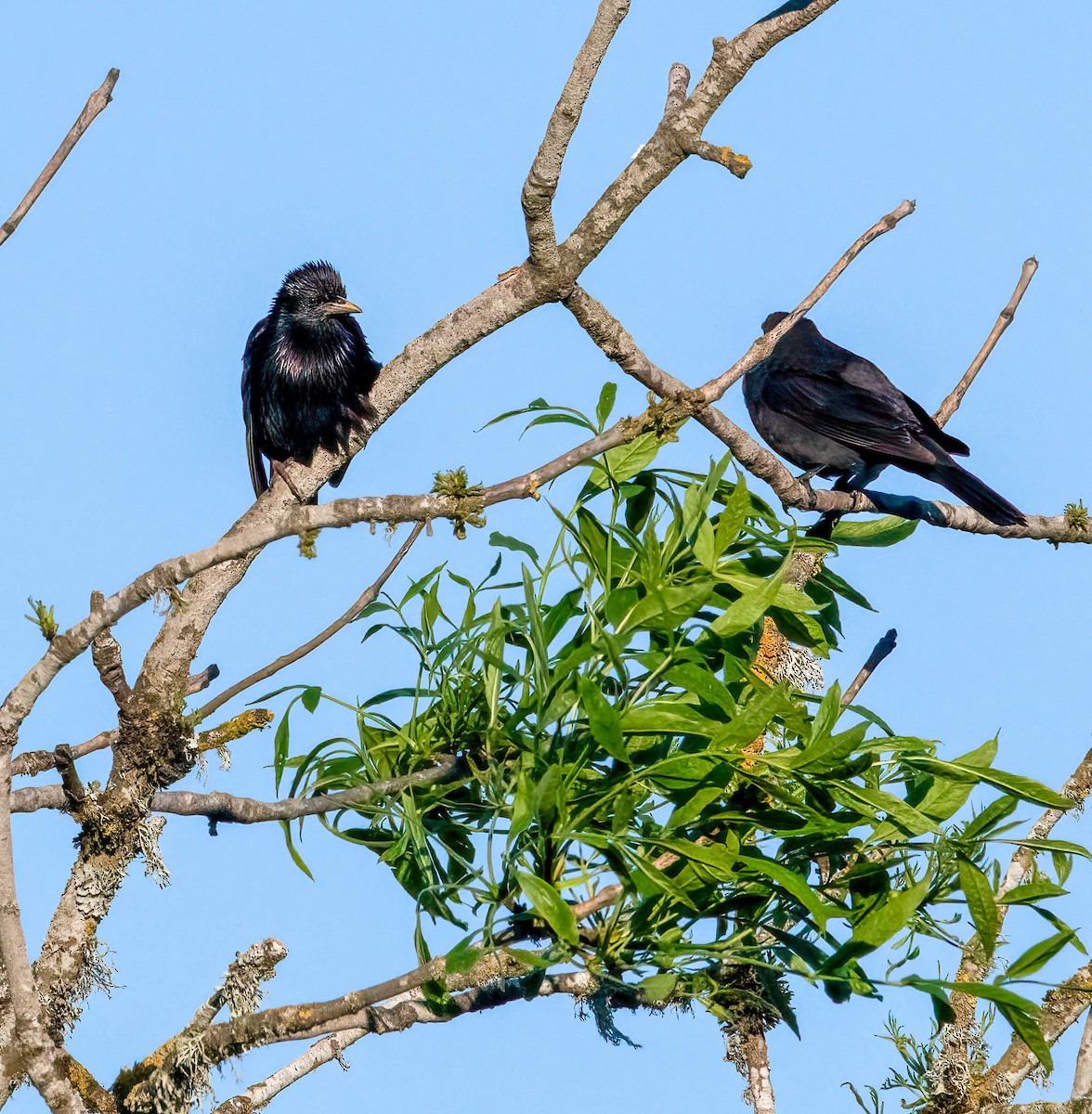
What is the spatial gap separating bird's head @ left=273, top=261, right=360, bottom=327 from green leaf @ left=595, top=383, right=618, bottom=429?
2172 millimetres

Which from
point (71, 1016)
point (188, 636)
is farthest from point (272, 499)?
point (71, 1016)

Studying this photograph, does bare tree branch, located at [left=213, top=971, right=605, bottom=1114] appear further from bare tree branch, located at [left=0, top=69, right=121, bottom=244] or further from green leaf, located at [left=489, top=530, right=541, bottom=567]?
bare tree branch, located at [left=0, top=69, right=121, bottom=244]

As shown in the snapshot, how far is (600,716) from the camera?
1720 millimetres

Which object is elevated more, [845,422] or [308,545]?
[845,422]

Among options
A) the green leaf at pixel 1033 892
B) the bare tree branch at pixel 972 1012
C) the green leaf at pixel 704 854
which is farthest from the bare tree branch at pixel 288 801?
the bare tree branch at pixel 972 1012

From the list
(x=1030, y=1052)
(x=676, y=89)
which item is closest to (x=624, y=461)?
(x=676, y=89)

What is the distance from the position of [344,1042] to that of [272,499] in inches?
49.6

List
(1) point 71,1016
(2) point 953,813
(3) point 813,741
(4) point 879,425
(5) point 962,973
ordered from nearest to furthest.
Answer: (3) point 813,741 → (2) point 953,813 → (1) point 71,1016 → (5) point 962,973 → (4) point 879,425

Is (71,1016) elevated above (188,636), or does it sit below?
below

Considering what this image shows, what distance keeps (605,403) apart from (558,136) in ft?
2.42

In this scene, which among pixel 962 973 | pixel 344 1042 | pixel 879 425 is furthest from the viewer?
pixel 879 425

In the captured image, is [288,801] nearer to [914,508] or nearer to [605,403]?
[605,403]

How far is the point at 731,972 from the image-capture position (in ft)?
7.94

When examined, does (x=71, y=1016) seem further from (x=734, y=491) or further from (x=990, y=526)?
(x=990, y=526)
